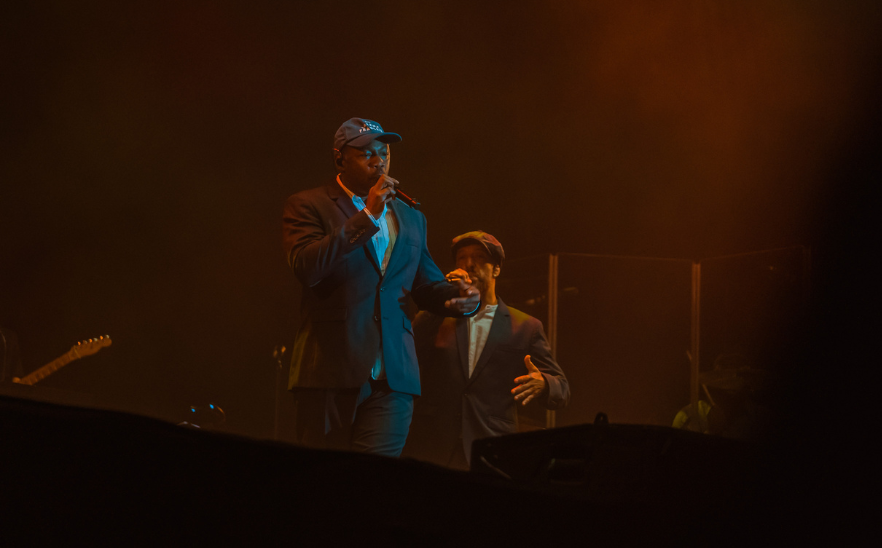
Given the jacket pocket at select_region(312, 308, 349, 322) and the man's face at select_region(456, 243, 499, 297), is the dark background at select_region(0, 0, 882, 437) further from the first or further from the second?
the jacket pocket at select_region(312, 308, 349, 322)

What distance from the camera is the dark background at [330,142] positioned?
3645 mm

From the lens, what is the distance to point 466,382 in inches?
113

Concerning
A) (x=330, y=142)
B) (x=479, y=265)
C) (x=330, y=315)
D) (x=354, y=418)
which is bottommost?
(x=354, y=418)

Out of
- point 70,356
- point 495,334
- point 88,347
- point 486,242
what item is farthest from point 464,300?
point 70,356

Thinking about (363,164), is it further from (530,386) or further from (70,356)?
(70,356)

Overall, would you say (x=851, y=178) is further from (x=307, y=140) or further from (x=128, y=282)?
(x=128, y=282)

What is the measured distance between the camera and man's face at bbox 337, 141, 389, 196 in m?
2.05

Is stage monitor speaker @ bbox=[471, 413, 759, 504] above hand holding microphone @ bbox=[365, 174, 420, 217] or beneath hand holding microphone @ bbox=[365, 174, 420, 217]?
beneath

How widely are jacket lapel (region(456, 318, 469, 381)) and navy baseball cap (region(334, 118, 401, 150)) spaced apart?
1.09m

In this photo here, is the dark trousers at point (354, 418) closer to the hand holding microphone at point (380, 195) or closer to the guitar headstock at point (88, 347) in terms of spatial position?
the hand holding microphone at point (380, 195)

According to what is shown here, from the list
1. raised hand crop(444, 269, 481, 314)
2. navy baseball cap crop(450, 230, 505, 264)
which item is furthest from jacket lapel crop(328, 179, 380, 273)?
navy baseball cap crop(450, 230, 505, 264)

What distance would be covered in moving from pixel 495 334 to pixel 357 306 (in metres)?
1.19

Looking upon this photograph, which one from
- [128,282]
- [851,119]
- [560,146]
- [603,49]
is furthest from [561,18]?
[128,282]

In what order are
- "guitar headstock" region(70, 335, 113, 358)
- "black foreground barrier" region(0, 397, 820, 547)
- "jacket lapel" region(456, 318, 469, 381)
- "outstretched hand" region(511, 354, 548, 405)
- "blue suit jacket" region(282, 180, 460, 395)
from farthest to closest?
1. "guitar headstock" region(70, 335, 113, 358)
2. "jacket lapel" region(456, 318, 469, 381)
3. "outstretched hand" region(511, 354, 548, 405)
4. "blue suit jacket" region(282, 180, 460, 395)
5. "black foreground barrier" region(0, 397, 820, 547)
